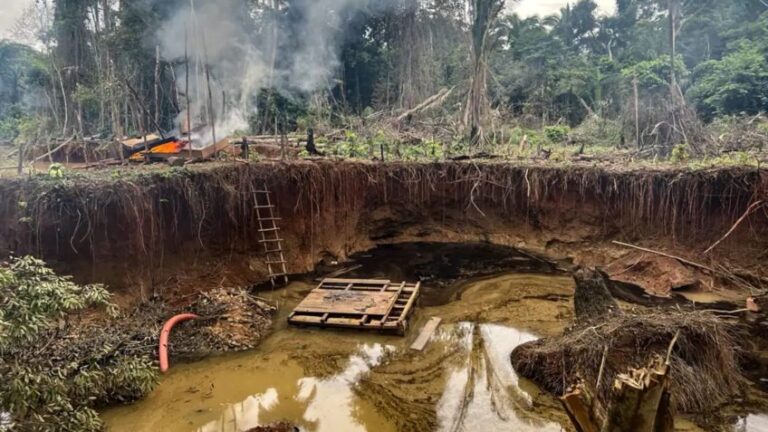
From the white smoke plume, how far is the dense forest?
69mm

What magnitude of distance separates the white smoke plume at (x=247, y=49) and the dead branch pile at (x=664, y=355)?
1146 centimetres

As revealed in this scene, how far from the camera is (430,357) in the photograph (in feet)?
22.7

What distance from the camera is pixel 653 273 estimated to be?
993cm

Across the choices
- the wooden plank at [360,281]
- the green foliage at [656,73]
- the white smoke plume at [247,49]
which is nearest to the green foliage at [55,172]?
the wooden plank at [360,281]

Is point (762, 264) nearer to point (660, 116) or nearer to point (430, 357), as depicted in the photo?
point (660, 116)

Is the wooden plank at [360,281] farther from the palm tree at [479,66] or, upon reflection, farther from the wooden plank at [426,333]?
the palm tree at [479,66]

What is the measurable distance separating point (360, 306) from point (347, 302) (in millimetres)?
333

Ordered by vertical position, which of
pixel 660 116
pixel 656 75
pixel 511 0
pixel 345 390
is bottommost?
pixel 345 390

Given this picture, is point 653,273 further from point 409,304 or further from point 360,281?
point 360,281

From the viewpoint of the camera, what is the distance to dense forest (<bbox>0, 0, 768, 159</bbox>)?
48.5ft

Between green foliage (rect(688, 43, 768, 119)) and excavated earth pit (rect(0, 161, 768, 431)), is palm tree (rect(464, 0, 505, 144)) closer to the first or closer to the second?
excavated earth pit (rect(0, 161, 768, 431))

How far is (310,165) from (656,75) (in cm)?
1586

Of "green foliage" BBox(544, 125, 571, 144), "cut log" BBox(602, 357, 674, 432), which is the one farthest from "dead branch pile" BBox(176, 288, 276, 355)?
"green foliage" BBox(544, 125, 571, 144)

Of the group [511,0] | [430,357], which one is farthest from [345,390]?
[511,0]
